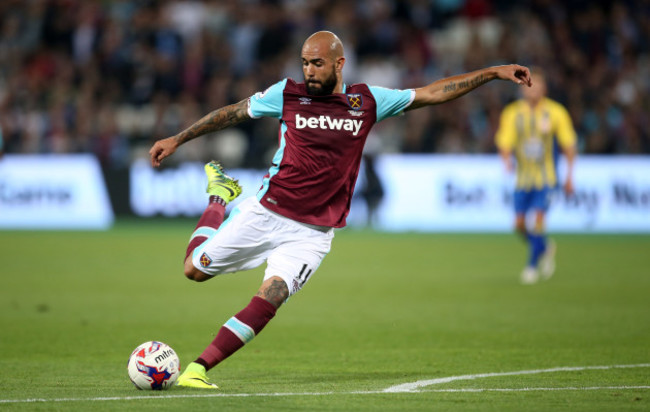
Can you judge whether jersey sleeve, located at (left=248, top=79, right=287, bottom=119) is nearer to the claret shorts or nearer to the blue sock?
the claret shorts

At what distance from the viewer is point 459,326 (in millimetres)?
10055

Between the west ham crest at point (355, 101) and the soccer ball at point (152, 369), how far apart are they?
2015 mm

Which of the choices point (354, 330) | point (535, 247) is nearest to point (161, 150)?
point (354, 330)

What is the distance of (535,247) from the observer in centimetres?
1415

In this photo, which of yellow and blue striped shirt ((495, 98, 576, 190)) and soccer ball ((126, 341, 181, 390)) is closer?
soccer ball ((126, 341, 181, 390))

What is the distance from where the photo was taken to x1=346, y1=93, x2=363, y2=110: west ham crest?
7020mm

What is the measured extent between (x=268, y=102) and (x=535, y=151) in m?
8.01

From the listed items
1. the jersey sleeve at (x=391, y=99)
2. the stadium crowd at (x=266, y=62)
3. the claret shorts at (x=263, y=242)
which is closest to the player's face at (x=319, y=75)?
the jersey sleeve at (x=391, y=99)

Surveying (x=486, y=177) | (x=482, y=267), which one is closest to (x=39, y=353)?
(x=482, y=267)

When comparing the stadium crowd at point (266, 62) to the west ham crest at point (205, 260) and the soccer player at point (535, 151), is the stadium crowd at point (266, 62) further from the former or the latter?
the west ham crest at point (205, 260)

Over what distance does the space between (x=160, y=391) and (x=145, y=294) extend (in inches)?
239

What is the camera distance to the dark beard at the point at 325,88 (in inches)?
271

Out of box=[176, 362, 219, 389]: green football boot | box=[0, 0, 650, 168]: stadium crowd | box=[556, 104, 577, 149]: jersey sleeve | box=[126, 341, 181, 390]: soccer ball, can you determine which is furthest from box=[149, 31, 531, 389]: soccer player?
box=[0, 0, 650, 168]: stadium crowd

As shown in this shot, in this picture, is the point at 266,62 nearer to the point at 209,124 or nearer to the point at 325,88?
the point at 209,124
